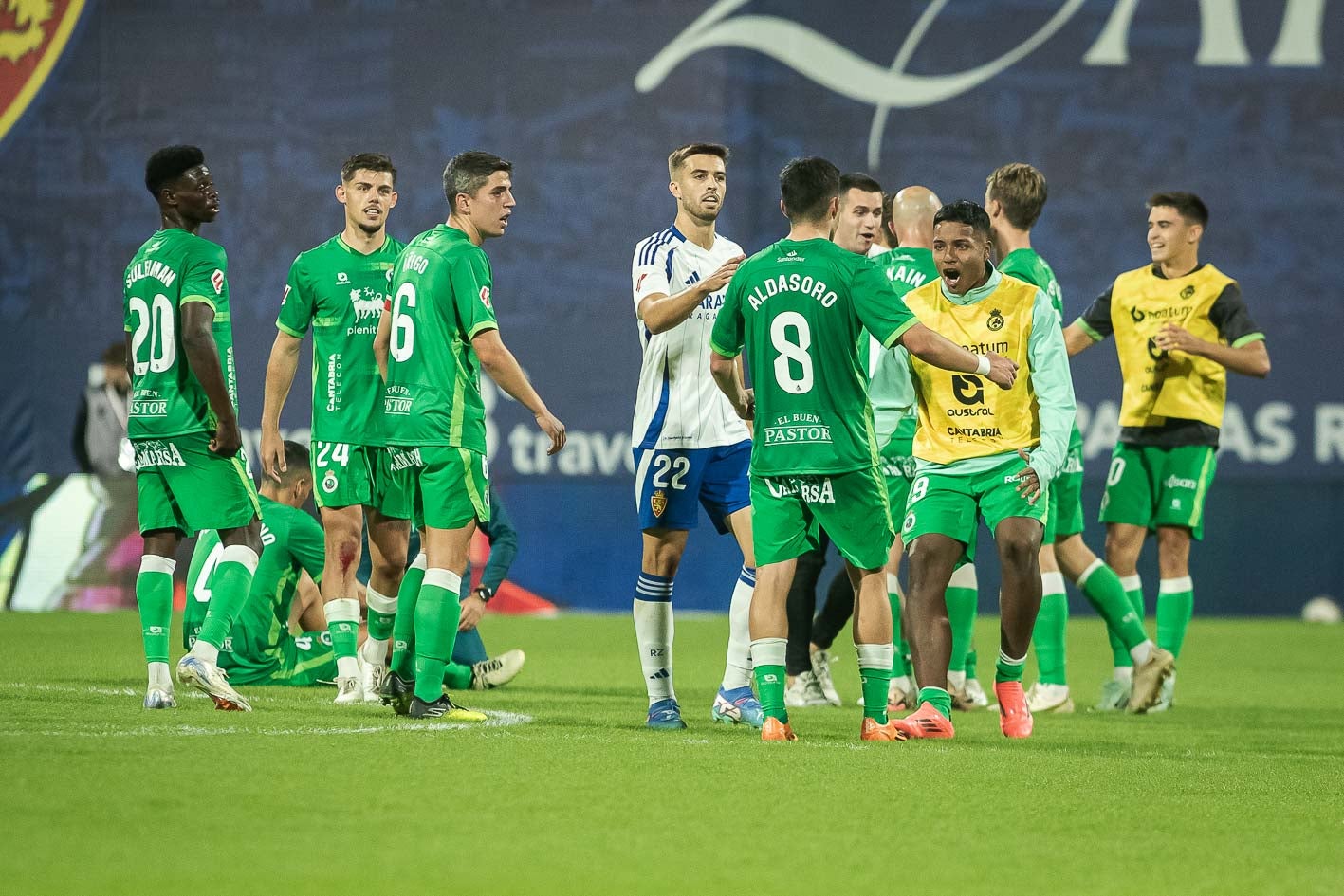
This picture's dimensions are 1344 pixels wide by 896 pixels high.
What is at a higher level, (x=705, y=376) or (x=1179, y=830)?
(x=705, y=376)

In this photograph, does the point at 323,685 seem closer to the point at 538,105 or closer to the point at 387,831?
the point at 387,831

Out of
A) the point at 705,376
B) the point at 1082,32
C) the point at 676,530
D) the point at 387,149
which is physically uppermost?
the point at 1082,32

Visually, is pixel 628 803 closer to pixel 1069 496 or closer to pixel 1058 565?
pixel 1069 496

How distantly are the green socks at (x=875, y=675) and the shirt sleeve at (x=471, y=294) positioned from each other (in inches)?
72.1

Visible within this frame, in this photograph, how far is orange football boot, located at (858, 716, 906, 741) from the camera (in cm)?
664

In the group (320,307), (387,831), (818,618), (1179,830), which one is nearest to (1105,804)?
(1179,830)

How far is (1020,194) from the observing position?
8203mm

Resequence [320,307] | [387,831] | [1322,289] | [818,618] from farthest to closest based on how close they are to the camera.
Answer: [1322,289] → [818,618] → [320,307] → [387,831]

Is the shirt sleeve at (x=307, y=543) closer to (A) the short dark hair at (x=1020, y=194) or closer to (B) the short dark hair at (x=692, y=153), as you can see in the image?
(B) the short dark hair at (x=692, y=153)

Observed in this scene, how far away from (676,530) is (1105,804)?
2.37m

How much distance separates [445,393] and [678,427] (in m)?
0.91

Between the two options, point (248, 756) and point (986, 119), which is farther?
point (986, 119)

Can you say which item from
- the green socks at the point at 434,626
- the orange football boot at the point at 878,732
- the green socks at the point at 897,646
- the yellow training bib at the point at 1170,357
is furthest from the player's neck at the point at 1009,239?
the green socks at the point at 434,626

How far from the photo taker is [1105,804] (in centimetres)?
518
